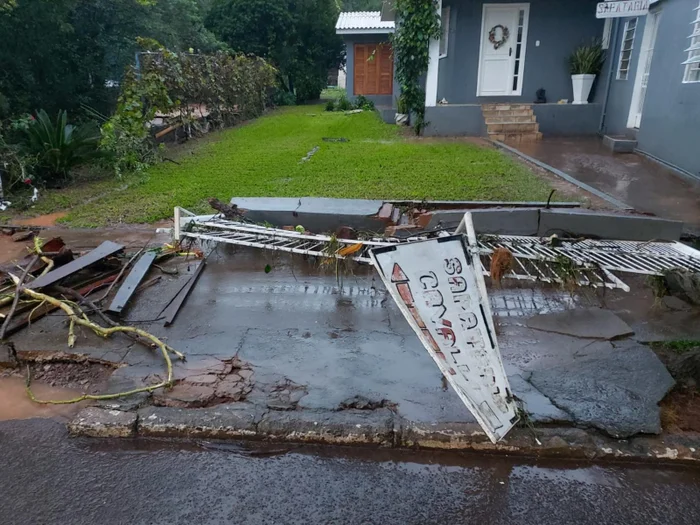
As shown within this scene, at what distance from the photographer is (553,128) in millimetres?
12930

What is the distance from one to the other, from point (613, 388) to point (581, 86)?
11.4 metres

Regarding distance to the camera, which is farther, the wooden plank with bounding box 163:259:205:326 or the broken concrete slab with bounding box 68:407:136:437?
the wooden plank with bounding box 163:259:205:326

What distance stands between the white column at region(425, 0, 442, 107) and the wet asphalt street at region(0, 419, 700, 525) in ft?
36.3

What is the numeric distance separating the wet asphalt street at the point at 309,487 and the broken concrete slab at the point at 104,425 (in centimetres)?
6

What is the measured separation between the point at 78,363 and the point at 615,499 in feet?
11.4

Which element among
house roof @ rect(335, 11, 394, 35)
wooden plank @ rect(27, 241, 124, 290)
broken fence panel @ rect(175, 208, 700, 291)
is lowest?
wooden plank @ rect(27, 241, 124, 290)

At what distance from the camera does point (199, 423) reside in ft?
10.1

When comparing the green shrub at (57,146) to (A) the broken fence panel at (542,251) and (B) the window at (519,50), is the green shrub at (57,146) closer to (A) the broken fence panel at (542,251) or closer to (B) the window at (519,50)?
(A) the broken fence panel at (542,251)

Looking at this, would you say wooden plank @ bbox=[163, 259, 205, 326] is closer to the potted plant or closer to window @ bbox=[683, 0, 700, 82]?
window @ bbox=[683, 0, 700, 82]

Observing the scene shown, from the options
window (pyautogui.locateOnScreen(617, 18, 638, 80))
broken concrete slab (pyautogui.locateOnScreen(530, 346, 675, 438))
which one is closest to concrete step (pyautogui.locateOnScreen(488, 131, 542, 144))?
window (pyautogui.locateOnScreen(617, 18, 638, 80))

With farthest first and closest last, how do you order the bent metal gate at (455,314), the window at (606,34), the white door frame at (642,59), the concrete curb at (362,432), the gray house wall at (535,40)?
the gray house wall at (535,40), the window at (606,34), the white door frame at (642,59), the concrete curb at (362,432), the bent metal gate at (455,314)

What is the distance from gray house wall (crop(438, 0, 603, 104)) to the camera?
13023 mm

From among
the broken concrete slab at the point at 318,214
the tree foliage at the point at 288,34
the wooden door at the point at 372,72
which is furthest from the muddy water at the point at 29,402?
the tree foliage at the point at 288,34

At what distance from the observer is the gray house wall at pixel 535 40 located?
13023 mm
